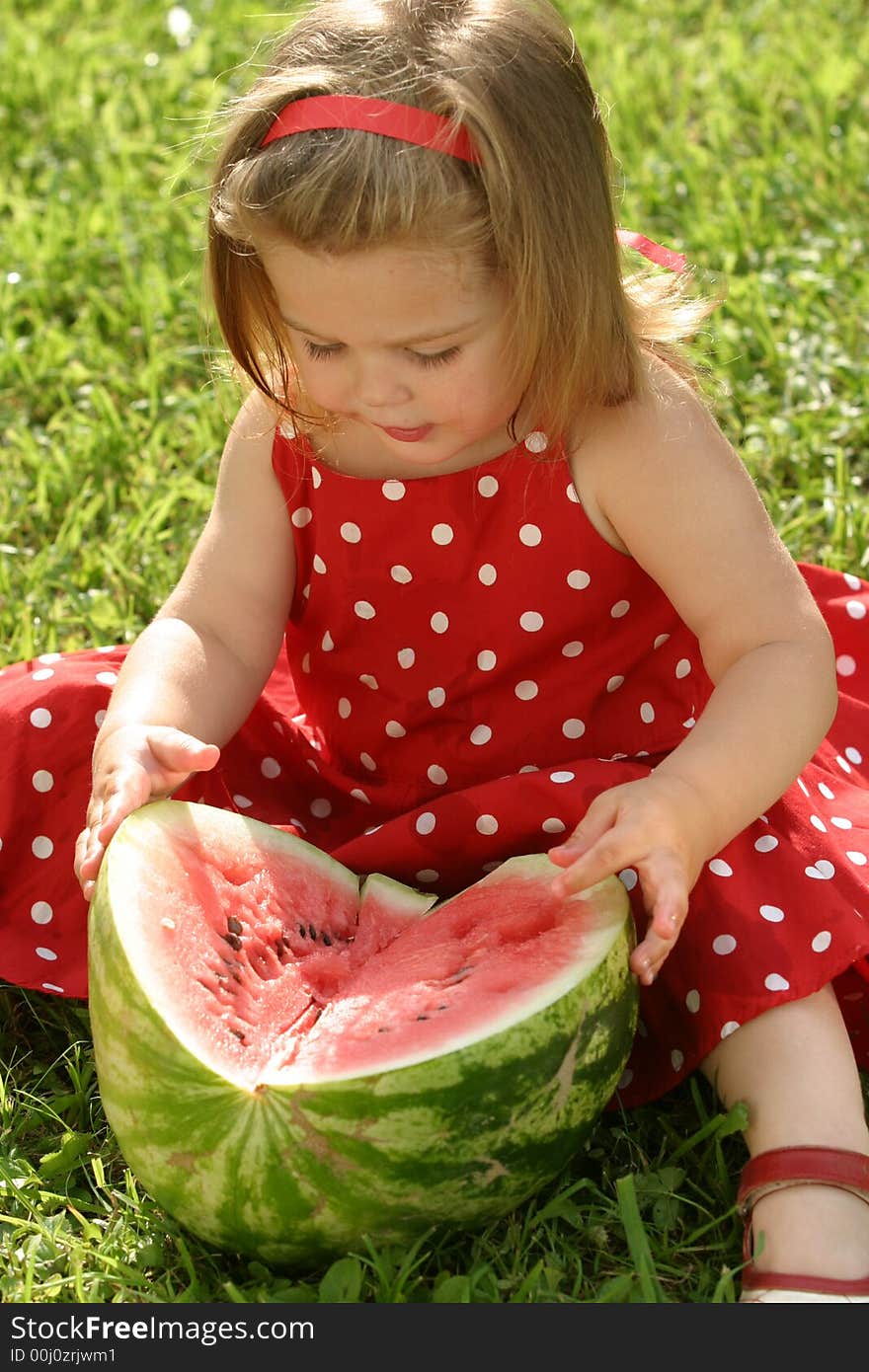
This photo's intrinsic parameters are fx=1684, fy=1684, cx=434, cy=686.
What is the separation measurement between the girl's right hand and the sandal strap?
2.73ft

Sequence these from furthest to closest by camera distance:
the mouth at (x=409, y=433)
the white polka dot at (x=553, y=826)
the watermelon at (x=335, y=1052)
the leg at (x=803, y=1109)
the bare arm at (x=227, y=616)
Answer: the bare arm at (x=227, y=616) → the white polka dot at (x=553, y=826) → the mouth at (x=409, y=433) → the leg at (x=803, y=1109) → the watermelon at (x=335, y=1052)

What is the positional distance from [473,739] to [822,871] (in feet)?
1.76

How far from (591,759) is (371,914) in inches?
14.7

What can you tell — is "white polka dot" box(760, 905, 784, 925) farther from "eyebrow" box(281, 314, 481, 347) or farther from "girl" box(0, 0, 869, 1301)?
"eyebrow" box(281, 314, 481, 347)

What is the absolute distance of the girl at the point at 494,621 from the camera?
1.97 m

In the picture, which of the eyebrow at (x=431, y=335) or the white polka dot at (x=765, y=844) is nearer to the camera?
the eyebrow at (x=431, y=335)

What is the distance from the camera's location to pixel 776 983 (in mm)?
2090

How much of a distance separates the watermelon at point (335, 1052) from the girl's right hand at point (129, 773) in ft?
0.16

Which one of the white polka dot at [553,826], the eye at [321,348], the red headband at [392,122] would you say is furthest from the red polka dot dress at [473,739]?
the red headband at [392,122]

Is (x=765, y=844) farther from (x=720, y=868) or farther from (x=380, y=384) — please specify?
(x=380, y=384)

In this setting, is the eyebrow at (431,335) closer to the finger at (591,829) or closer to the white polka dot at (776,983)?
the finger at (591,829)

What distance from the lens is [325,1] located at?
7.42 feet

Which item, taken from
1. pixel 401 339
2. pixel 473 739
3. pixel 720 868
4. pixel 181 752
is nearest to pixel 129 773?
pixel 181 752

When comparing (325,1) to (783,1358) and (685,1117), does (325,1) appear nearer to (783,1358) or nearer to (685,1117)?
(685,1117)
